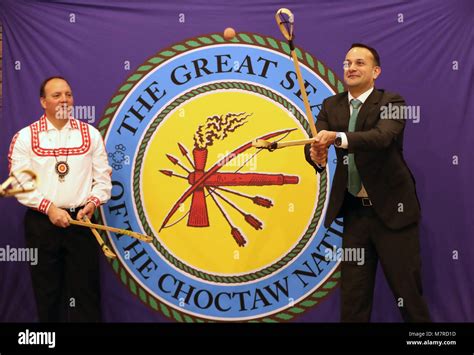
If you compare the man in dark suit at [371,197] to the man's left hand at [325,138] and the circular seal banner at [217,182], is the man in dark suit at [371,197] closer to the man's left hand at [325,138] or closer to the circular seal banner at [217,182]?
the man's left hand at [325,138]

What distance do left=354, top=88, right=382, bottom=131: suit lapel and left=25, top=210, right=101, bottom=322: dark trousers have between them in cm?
174

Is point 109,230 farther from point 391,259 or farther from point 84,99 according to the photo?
point 391,259

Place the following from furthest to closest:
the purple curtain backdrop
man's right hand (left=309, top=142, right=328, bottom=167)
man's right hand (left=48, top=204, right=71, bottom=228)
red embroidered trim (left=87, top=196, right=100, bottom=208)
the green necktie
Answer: the purple curtain backdrop → red embroidered trim (left=87, top=196, right=100, bottom=208) → man's right hand (left=48, top=204, right=71, bottom=228) → the green necktie → man's right hand (left=309, top=142, right=328, bottom=167)

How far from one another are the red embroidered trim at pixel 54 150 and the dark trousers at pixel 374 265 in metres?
1.59

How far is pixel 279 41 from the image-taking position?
15.5 ft

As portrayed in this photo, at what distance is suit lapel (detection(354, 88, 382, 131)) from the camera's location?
4062 millimetres

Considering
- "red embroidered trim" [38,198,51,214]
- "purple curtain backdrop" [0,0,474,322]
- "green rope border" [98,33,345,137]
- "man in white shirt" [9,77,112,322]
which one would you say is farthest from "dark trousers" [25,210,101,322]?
"green rope border" [98,33,345,137]

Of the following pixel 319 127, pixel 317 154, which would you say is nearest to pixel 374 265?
pixel 317 154

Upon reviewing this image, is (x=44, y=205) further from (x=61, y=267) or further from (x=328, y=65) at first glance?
(x=328, y=65)

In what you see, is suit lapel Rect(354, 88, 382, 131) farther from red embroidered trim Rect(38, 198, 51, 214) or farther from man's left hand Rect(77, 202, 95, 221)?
red embroidered trim Rect(38, 198, 51, 214)

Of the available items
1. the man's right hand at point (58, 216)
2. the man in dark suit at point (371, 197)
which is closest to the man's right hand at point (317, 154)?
the man in dark suit at point (371, 197)

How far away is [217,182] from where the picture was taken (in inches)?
187

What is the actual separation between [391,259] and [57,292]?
78.2 inches

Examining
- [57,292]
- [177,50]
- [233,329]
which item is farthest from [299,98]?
[57,292]
